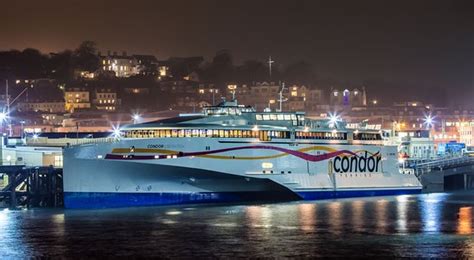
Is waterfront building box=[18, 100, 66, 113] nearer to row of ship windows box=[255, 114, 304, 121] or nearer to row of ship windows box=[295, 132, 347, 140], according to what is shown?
row of ship windows box=[295, 132, 347, 140]

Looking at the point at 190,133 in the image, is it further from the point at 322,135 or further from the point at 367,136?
the point at 367,136

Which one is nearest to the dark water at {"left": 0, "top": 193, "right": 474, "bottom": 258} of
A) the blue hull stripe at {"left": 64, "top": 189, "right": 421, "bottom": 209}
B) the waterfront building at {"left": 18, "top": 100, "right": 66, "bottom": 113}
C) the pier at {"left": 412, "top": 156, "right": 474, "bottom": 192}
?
the blue hull stripe at {"left": 64, "top": 189, "right": 421, "bottom": 209}

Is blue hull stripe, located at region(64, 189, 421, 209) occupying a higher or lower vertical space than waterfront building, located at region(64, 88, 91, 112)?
lower

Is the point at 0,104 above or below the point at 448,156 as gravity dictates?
above

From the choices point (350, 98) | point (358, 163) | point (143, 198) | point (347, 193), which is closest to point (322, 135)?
point (358, 163)

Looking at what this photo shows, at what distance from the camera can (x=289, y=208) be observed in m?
51.5

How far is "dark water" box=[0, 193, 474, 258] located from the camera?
121ft

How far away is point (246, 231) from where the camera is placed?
41875 millimetres

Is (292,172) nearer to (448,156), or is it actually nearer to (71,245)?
(71,245)

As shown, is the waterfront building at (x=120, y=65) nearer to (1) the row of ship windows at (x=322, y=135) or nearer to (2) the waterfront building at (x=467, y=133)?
(2) the waterfront building at (x=467, y=133)

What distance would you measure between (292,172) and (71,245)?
69.0 ft

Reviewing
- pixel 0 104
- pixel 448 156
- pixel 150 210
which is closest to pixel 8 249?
pixel 150 210

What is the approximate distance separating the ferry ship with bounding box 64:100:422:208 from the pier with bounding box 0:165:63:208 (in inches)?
160

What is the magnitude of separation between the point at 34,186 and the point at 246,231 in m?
17.8
